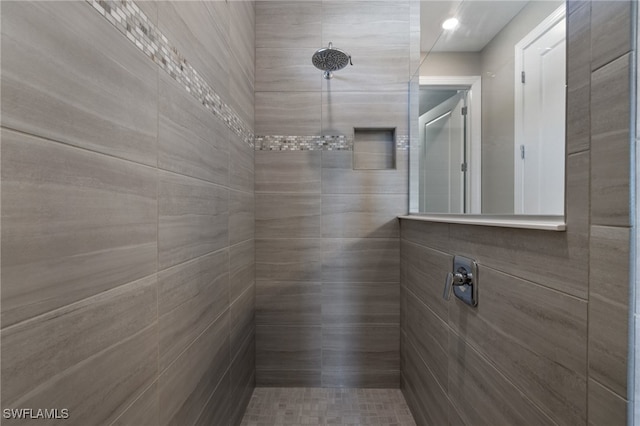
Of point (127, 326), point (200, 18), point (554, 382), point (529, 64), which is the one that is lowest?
point (554, 382)

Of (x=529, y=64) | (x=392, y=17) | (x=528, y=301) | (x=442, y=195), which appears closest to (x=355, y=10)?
(x=392, y=17)

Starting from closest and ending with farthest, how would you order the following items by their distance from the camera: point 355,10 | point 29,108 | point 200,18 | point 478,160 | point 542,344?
point 29,108 → point 542,344 → point 200,18 → point 478,160 → point 355,10

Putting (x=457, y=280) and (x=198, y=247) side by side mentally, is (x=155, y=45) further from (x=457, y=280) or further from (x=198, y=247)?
(x=457, y=280)

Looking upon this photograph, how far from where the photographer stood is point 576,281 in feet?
1.73

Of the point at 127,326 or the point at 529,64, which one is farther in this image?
the point at 529,64

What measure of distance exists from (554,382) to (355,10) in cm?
195

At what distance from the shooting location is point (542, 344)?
2.00 feet

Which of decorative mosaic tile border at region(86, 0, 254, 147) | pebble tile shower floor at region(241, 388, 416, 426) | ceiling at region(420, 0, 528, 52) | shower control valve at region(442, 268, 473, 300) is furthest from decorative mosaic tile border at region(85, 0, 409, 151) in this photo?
pebble tile shower floor at region(241, 388, 416, 426)

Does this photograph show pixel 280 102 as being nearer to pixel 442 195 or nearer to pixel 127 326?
pixel 442 195

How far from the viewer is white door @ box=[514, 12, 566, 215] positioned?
2.15 feet

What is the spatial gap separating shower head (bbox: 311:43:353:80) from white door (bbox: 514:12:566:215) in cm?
81

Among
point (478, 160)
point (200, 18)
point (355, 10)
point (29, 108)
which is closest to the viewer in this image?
point (29, 108)

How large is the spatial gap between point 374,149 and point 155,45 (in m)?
1.33

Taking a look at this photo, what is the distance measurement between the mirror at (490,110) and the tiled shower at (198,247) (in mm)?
149
